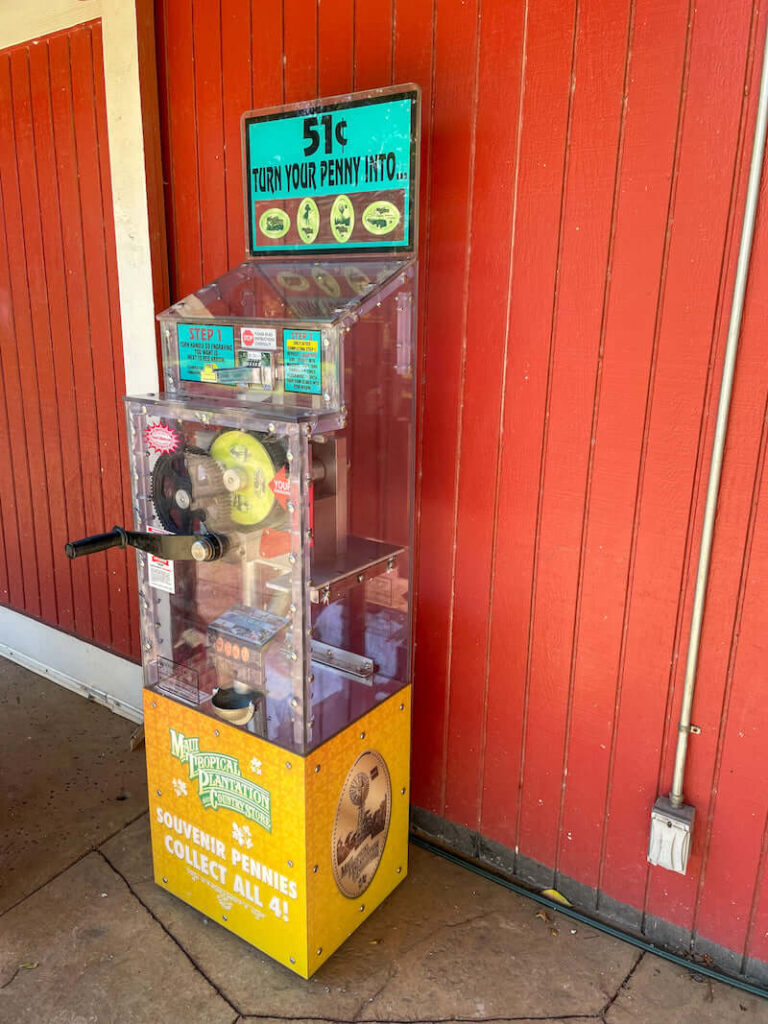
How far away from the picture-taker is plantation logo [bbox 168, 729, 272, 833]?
2104 millimetres

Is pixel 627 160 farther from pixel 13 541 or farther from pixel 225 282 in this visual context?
pixel 13 541

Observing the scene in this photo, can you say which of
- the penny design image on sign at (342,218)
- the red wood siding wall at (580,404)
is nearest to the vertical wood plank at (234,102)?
the red wood siding wall at (580,404)

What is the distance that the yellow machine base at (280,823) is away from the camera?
6.76 feet

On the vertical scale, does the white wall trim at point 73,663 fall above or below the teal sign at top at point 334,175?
below

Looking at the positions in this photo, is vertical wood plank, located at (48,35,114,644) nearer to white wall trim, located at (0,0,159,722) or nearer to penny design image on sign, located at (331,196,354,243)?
white wall trim, located at (0,0,159,722)

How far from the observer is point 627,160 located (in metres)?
1.94

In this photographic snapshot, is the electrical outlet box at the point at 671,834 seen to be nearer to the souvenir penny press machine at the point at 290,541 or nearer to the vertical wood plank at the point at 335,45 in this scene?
the souvenir penny press machine at the point at 290,541

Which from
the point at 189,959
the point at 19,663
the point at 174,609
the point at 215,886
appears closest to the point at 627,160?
the point at 174,609

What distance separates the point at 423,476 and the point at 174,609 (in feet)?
2.89

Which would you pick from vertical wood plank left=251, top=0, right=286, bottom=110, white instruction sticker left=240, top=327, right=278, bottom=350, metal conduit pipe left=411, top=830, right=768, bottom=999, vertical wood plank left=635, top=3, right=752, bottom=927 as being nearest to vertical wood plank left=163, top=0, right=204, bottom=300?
vertical wood plank left=251, top=0, right=286, bottom=110

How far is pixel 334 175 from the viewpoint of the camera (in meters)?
2.12

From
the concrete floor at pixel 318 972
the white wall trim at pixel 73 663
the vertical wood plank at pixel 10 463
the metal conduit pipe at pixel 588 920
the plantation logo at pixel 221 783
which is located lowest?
the concrete floor at pixel 318 972

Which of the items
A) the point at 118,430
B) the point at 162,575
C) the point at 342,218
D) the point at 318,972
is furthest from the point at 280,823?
the point at 118,430

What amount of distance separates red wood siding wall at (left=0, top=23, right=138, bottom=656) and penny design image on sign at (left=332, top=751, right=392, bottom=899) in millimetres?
1638
